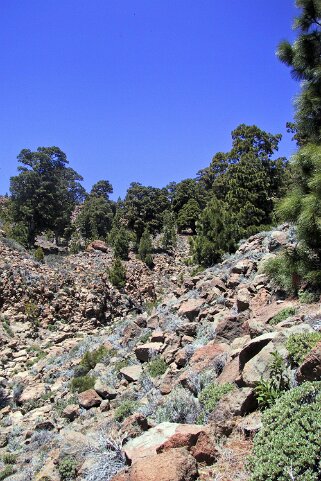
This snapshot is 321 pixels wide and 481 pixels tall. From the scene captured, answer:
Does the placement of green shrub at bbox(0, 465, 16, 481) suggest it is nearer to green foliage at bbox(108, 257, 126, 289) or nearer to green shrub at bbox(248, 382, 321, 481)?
green shrub at bbox(248, 382, 321, 481)

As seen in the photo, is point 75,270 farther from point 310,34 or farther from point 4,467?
point 310,34

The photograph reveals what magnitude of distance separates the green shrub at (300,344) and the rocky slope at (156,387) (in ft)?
0.51

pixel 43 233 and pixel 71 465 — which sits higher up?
pixel 43 233

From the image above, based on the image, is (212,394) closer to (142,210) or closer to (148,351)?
(148,351)

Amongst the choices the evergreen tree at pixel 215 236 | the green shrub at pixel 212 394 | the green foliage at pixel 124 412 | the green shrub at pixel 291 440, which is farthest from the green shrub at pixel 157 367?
the evergreen tree at pixel 215 236

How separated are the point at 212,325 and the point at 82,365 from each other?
13.4ft

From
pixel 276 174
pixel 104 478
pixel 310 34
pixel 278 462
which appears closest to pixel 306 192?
pixel 310 34

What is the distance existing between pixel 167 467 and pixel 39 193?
29.6 metres

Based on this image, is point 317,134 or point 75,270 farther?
point 75,270

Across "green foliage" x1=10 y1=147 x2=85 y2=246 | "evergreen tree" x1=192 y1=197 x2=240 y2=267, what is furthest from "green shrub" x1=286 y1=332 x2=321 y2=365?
"green foliage" x1=10 y1=147 x2=85 y2=246

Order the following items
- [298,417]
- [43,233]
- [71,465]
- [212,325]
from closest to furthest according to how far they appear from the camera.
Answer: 1. [298,417]
2. [71,465]
3. [212,325]
4. [43,233]

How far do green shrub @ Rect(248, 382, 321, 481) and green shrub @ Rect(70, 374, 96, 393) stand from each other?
6189mm

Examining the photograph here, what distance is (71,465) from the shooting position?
491 centimetres

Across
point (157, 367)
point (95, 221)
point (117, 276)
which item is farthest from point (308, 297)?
point (95, 221)
